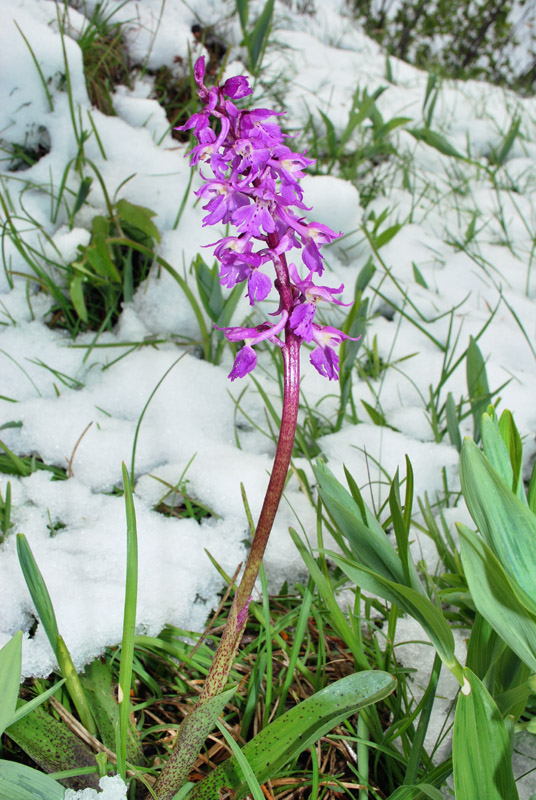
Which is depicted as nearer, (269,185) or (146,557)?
(269,185)

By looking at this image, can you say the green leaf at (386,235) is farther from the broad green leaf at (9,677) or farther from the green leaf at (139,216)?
the broad green leaf at (9,677)

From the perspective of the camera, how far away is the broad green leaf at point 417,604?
31.5 inches

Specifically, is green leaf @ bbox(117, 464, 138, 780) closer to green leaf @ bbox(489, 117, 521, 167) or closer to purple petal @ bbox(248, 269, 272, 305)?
purple petal @ bbox(248, 269, 272, 305)

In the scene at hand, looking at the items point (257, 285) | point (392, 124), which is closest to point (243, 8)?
point (392, 124)

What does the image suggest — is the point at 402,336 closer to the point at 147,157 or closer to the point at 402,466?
the point at 402,466

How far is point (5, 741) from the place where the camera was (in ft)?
3.35

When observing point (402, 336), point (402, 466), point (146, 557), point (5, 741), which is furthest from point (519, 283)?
point (5, 741)

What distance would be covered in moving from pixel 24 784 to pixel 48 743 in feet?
0.52

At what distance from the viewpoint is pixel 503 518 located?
0.78 metres

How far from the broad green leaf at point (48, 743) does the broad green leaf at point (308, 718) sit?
0.26m

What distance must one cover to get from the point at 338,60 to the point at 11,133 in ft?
9.98

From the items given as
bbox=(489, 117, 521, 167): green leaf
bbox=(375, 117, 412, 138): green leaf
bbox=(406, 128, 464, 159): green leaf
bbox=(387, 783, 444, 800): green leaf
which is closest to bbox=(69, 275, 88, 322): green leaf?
bbox=(387, 783, 444, 800): green leaf

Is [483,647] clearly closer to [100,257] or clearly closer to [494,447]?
[494,447]

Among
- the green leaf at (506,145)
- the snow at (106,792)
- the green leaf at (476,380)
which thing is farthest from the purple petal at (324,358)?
the green leaf at (506,145)
